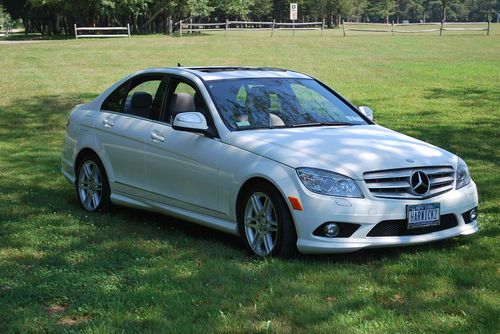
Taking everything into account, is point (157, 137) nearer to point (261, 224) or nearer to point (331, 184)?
point (261, 224)

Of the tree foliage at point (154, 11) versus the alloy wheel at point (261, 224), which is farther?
the tree foliage at point (154, 11)

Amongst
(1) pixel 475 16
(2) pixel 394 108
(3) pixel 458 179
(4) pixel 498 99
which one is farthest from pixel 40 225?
(1) pixel 475 16

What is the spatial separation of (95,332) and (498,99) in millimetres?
15004

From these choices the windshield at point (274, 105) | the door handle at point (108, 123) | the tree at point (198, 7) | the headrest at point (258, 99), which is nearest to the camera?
the windshield at point (274, 105)

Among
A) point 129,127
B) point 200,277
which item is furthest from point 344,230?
point 129,127

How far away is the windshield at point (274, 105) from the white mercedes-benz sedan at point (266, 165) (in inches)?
0.5

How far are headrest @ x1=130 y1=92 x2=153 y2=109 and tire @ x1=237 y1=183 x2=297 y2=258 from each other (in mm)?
2069

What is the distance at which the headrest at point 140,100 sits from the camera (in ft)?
25.1

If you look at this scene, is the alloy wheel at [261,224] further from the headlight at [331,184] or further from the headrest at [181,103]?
the headrest at [181,103]

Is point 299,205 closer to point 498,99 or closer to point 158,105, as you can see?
point 158,105

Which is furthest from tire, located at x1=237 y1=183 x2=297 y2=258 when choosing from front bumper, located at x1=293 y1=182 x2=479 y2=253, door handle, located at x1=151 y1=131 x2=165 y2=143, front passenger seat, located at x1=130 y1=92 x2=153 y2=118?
front passenger seat, located at x1=130 y1=92 x2=153 y2=118

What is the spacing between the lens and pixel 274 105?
6938mm

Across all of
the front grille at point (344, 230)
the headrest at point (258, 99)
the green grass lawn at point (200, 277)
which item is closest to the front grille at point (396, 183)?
the front grille at point (344, 230)

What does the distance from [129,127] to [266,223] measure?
7.31ft
